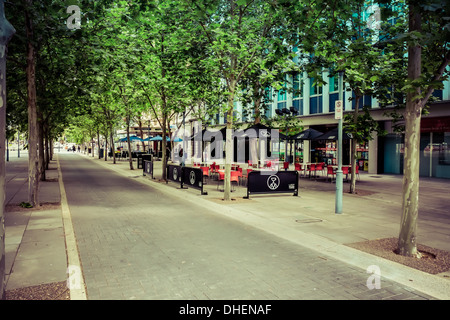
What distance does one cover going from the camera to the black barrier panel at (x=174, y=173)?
16484mm

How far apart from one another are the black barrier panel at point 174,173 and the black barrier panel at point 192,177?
25.1 inches

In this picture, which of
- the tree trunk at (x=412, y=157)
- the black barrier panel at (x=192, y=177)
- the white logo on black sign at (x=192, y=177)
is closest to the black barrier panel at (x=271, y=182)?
the black barrier panel at (x=192, y=177)

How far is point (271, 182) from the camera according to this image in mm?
13367

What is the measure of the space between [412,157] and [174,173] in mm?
12637

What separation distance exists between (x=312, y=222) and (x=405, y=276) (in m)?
3.83

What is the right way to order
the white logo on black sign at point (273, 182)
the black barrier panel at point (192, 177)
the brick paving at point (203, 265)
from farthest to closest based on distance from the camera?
the black barrier panel at point (192, 177) → the white logo on black sign at point (273, 182) → the brick paving at point (203, 265)

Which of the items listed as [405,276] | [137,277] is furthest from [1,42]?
[405,276]

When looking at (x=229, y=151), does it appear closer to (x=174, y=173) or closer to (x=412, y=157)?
(x=174, y=173)

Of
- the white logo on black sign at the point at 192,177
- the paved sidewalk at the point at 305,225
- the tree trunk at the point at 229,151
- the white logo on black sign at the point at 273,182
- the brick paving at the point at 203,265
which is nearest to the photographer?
the brick paving at the point at 203,265

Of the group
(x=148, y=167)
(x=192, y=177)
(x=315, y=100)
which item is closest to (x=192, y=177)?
(x=192, y=177)

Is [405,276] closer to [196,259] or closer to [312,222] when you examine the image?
[196,259]

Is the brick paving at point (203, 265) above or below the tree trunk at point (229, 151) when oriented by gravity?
below

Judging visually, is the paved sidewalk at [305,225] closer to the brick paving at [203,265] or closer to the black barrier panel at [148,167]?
the brick paving at [203,265]

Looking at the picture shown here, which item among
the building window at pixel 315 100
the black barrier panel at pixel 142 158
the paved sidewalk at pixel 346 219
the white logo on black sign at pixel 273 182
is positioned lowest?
the paved sidewalk at pixel 346 219
